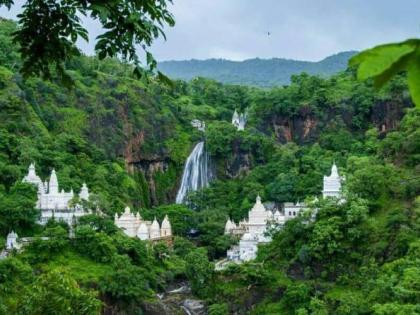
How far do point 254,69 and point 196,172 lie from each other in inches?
4809

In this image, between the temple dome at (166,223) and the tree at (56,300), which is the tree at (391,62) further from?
the temple dome at (166,223)

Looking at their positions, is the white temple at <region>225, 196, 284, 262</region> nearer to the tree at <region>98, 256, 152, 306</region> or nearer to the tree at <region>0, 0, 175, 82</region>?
the tree at <region>98, 256, 152, 306</region>

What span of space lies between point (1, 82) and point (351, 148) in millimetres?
23887

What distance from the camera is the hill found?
152 metres

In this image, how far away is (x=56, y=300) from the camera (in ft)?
56.2

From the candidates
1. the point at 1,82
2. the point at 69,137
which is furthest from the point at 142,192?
the point at 1,82

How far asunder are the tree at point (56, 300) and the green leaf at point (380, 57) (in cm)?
1650

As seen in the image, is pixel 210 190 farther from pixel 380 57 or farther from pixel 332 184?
→ pixel 380 57

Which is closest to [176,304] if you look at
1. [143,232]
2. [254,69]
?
[143,232]

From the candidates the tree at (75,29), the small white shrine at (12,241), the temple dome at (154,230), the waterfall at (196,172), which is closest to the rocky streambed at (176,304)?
the small white shrine at (12,241)

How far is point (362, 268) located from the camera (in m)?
25.5

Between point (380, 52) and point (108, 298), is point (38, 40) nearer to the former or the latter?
point (380, 52)

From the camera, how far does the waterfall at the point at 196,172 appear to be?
54.4 meters

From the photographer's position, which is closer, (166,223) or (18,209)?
(18,209)
